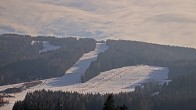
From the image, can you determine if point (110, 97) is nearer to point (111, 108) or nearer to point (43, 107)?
point (111, 108)

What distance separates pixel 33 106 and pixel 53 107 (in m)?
8.01

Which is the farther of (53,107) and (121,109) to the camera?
(53,107)

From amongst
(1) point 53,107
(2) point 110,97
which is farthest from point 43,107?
(2) point 110,97

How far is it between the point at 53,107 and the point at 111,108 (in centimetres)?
13285

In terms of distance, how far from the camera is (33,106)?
199750 mm

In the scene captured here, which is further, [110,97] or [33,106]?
[33,106]

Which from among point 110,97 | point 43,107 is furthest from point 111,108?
point 43,107

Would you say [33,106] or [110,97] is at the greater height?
[110,97]

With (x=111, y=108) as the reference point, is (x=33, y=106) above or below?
below

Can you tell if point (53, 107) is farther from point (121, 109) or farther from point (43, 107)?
point (121, 109)

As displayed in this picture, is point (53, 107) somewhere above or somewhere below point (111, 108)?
below

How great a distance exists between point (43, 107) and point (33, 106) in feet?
16.6

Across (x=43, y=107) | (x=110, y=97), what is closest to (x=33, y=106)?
(x=43, y=107)

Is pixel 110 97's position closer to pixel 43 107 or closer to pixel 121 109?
pixel 121 109
